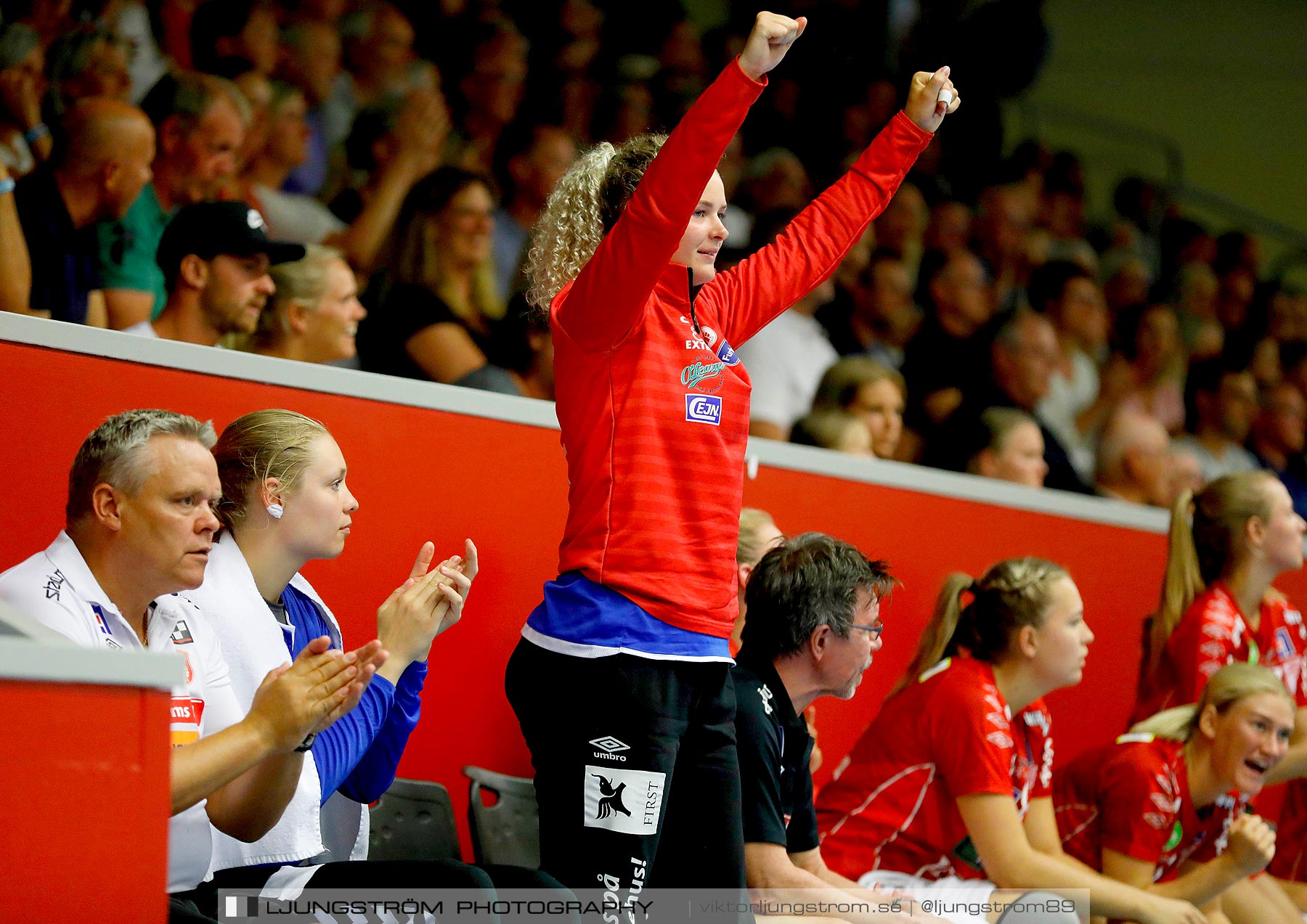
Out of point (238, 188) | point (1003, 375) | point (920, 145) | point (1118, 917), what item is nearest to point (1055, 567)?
point (1118, 917)

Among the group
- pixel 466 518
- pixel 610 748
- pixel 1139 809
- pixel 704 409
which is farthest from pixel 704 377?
pixel 1139 809

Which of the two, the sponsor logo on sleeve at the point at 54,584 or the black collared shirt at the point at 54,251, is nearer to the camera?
the sponsor logo on sleeve at the point at 54,584

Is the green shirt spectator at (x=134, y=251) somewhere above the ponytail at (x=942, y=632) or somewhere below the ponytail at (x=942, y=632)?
above

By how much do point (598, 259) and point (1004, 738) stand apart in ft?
4.78

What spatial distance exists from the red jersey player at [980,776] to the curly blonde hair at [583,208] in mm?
1256

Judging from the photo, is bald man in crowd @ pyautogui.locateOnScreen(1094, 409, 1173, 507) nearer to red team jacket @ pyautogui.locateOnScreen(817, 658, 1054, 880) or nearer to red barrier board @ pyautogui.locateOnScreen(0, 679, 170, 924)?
red team jacket @ pyautogui.locateOnScreen(817, 658, 1054, 880)

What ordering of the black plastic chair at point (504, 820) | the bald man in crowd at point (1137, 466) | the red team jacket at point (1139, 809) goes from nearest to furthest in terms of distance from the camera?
the black plastic chair at point (504, 820) < the red team jacket at point (1139, 809) < the bald man in crowd at point (1137, 466)

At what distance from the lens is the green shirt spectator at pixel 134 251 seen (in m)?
3.32

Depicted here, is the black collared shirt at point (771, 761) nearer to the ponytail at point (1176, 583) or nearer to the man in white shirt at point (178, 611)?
the man in white shirt at point (178, 611)

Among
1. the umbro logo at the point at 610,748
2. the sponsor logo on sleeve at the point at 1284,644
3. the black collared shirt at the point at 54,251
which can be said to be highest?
the black collared shirt at the point at 54,251

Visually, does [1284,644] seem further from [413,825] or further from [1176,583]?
[413,825]

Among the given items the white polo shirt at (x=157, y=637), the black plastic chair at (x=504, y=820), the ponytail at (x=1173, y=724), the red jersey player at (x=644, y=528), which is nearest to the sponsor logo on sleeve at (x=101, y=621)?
the white polo shirt at (x=157, y=637)

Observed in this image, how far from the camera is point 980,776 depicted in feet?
9.50

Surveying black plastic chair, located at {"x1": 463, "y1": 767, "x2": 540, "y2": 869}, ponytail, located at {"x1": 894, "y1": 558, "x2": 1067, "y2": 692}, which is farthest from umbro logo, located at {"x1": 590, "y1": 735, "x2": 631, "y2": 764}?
ponytail, located at {"x1": 894, "y1": 558, "x2": 1067, "y2": 692}
